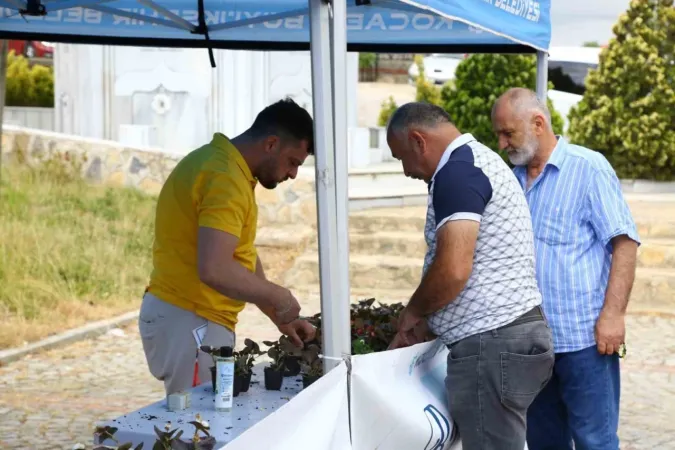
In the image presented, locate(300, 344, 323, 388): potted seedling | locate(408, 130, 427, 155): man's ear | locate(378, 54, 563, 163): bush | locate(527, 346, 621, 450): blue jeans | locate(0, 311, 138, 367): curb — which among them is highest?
locate(378, 54, 563, 163): bush

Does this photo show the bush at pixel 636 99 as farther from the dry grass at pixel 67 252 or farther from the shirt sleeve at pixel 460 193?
the shirt sleeve at pixel 460 193

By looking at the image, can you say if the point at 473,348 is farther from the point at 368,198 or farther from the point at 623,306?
the point at 368,198

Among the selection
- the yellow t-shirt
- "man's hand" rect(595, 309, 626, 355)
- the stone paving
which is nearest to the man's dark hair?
the yellow t-shirt

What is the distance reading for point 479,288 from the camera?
3.67 meters

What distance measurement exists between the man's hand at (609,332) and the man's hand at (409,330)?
31.3 inches

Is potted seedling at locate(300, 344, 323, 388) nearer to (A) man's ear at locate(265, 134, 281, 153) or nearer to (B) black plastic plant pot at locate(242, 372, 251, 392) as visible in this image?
(B) black plastic plant pot at locate(242, 372, 251, 392)

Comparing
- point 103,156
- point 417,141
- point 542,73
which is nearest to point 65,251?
point 103,156

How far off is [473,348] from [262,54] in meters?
14.1

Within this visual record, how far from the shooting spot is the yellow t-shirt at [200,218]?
12.9ft

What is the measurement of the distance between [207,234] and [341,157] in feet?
2.20

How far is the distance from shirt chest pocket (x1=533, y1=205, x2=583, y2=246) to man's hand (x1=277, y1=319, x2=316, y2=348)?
1.06 m

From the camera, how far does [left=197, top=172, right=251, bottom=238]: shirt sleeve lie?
12.6 ft

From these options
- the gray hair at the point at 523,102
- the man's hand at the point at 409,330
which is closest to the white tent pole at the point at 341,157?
the man's hand at the point at 409,330

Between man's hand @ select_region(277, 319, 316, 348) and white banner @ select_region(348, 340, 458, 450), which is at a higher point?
man's hand @ select_region(277, 319, 316, 348)
